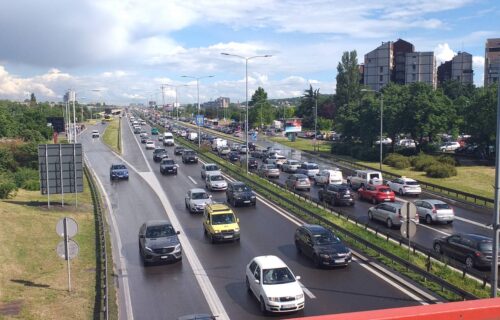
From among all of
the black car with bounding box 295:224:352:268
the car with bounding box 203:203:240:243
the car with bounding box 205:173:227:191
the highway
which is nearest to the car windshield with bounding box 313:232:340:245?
the black car with bounding box 295:224:352:268

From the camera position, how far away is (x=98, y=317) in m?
14.0

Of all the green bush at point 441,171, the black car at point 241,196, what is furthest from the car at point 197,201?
the green bush at point 441,171

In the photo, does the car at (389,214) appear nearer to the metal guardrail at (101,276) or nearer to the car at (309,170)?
the metal guardrail at (101,276)

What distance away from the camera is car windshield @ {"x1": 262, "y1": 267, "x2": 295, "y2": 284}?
15.1 meters

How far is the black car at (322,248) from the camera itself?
18766 mm

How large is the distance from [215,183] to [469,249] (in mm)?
23205

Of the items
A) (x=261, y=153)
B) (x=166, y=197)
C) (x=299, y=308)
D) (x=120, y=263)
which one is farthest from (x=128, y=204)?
(x=261, y=153)

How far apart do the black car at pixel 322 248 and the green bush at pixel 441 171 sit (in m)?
32.5

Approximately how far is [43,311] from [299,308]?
7.62 m

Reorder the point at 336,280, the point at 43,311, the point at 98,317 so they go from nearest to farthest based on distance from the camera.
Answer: the point at 98,317 < the point at 43,311 < the point at 336,280

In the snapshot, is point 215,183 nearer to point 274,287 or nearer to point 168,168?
point 168,168

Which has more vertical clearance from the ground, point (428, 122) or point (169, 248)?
point (428, 122)

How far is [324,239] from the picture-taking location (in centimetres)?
1980

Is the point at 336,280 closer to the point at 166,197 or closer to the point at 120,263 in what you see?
the point at 120,263
